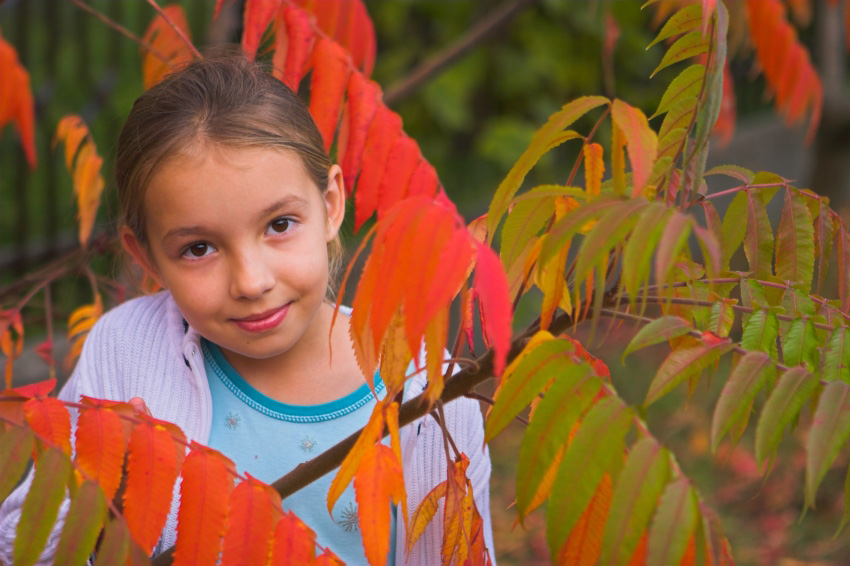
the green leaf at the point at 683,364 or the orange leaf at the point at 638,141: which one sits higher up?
the orange leaf at the point at 638,141

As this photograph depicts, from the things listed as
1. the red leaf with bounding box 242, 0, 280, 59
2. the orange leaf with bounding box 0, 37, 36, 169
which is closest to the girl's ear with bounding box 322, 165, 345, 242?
the red leaf with bounding box 242, 0, 280, 59

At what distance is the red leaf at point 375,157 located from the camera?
1617mm

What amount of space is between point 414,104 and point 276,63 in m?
4.10

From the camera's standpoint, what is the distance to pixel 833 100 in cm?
461

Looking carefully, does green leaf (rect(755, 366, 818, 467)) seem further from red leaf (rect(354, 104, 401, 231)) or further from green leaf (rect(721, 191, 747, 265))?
red leaf (rect(354, 104, 401, 231))

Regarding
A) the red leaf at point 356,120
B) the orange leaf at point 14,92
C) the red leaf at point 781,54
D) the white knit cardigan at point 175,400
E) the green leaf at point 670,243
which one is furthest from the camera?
the red leaf at point 781,54

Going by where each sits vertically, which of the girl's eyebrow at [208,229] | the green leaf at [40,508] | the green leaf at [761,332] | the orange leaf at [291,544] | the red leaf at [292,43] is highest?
the red leaf at [292,43]

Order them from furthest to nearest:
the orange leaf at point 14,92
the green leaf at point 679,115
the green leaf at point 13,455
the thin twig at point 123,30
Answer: the orange leaf at point 14,92 → the thin twig at point 123,30 → the green leaf at point 679,115 → the green leaf at point 13,455

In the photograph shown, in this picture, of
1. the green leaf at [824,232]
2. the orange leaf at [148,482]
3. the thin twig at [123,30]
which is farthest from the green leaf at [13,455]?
the thin twig at [123,30]

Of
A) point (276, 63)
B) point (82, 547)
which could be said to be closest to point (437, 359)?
point (82, 547)

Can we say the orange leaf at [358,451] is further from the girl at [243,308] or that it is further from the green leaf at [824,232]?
the green leaf at [824,232]

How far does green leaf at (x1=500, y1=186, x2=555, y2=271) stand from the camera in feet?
4.04

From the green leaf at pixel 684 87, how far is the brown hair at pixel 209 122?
2.07 feet

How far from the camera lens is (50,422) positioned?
3.87ft
